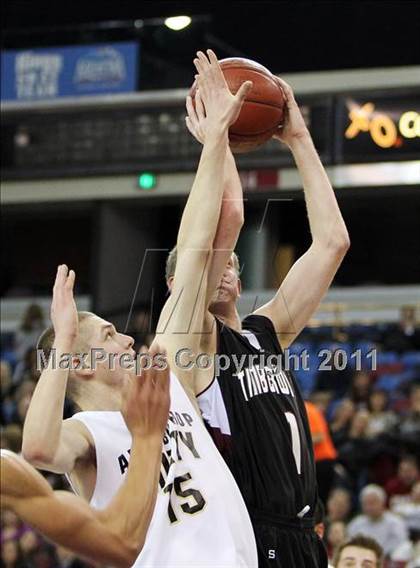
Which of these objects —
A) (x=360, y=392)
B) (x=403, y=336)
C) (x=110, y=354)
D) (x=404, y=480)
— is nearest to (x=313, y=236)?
(x=110, y=354)

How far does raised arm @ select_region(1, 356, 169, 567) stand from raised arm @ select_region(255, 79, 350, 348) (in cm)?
119

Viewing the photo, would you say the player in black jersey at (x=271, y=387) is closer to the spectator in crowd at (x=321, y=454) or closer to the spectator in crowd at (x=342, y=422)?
the spectator in crowd at (x=321, y=454)

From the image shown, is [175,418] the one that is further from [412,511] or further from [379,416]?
[379,416]

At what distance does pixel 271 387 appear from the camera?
4148mm

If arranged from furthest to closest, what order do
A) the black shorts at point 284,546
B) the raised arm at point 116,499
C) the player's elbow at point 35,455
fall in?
the black shorts at point 284,546
the player's elbow at point 35,455
the raised arm at point 116,499

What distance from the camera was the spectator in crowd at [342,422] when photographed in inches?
416

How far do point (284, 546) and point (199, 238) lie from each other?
987 millimetres

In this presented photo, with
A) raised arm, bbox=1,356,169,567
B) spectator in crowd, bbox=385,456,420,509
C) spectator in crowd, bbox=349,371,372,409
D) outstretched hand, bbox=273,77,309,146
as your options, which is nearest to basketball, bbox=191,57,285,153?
outstretched hand, bbox=273,77,309,146

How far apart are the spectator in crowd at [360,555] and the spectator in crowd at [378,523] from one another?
349 centimetres

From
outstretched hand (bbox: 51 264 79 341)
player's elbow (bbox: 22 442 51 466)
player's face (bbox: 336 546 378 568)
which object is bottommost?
player's face (bbox: 336 546 378 568)

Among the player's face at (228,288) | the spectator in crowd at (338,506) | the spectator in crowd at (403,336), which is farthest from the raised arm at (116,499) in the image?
the spectator in crowd at (403,336)

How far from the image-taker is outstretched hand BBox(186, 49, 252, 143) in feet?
13.1

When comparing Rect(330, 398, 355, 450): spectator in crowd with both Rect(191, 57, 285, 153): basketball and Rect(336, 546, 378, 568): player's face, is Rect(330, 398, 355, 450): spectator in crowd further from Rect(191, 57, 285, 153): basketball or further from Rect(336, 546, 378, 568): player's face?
Rect(191, 57, 285, 153): basketball

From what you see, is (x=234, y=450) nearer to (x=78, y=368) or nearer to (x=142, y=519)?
(x=78, y=368)
